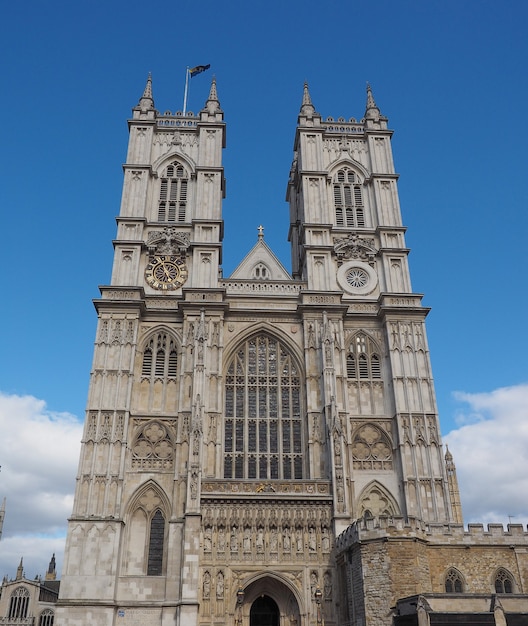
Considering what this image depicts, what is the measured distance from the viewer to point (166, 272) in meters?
33.7

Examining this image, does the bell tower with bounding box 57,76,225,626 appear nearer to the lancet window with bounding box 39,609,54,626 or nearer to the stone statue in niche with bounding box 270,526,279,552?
the stone statue in niche with bounding box 270,526,279,552

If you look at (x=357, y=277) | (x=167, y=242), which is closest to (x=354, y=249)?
(x=357, y=277)

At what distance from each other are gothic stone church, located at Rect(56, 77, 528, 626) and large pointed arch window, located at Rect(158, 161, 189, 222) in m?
0.10

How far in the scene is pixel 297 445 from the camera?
29.9 meters

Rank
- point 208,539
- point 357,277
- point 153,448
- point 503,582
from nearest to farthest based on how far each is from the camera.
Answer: point 503,582 → point 208,539 → point 153,448 → point 357,277

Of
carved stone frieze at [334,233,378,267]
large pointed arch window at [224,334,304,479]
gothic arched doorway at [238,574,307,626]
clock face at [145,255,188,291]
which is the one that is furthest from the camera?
carved stone frieze at [334,233,378,267]

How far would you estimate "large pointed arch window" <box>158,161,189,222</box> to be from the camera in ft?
117

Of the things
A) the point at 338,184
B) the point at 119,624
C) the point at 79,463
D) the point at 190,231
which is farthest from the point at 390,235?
the point at 119,624

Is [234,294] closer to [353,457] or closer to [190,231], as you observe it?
[190,231]

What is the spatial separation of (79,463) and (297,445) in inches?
393

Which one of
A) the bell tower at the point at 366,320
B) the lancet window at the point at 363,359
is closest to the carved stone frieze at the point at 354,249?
the bell tower at the point at 366,320

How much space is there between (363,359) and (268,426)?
20.0 feet

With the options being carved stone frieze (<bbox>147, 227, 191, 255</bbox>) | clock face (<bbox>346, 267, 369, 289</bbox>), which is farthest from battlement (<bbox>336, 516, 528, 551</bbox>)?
carved stone frieze (<bbox>147, 227, 191, 255</bbox>)

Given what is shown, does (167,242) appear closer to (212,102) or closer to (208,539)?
(212,102)
